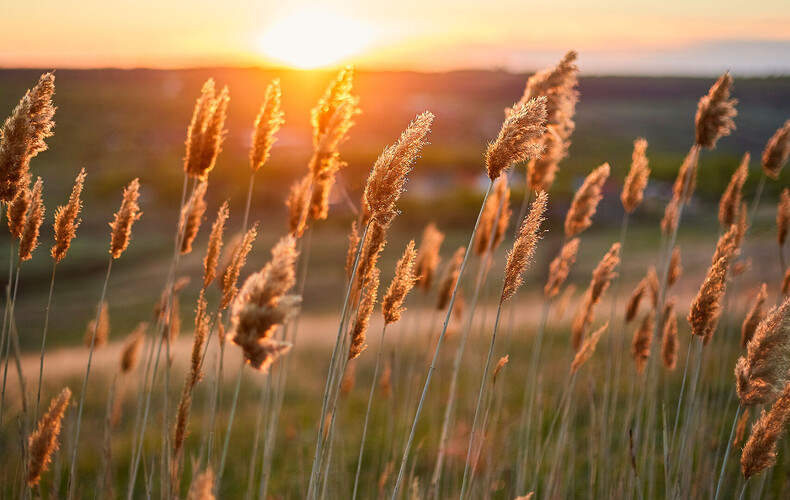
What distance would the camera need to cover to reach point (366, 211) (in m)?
2.28

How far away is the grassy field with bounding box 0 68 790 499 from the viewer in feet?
10.1

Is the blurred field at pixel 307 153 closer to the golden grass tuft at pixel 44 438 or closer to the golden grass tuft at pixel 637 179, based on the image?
the golden grass tuft at pixel 637 179

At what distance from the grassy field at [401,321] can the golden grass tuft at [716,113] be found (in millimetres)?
1001

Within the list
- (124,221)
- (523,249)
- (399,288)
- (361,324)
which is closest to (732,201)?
(523,249)

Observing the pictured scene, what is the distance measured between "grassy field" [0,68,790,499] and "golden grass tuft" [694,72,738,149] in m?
1.00

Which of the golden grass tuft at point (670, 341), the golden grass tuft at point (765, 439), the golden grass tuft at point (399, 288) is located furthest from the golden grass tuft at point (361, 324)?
the golden grass tuft at point (670, 341)

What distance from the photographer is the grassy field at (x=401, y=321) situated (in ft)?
10.1

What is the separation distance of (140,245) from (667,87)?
2632 inches

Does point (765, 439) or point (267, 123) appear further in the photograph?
point (267, 123)

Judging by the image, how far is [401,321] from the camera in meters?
11.3

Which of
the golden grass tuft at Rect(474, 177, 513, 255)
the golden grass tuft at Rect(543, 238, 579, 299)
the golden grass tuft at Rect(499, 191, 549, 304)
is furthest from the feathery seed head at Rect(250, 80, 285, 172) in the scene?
the golden grass tuft at Rect(543, 238, 579, 299)

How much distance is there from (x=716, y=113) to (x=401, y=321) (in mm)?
9074

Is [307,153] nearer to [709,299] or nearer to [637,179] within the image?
[637,179]

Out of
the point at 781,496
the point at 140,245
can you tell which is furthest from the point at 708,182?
the point at 781,496
